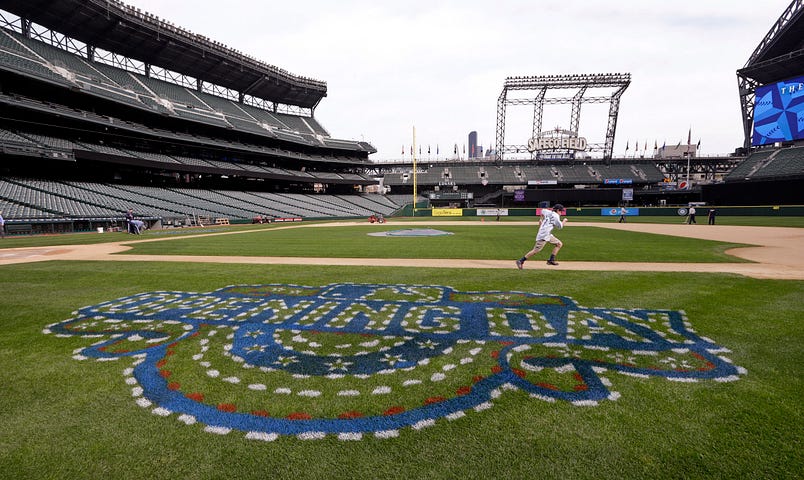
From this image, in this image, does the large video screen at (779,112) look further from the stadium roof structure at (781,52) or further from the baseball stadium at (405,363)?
the baseball stadium at (405,363)

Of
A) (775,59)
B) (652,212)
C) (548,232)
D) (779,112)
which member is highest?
(775,59)

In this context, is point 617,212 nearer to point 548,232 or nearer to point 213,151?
point 548,232

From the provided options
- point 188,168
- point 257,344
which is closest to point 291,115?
point 188,168

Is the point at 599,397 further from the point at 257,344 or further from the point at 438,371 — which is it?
the point at 257,344

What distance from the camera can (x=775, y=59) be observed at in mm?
44781

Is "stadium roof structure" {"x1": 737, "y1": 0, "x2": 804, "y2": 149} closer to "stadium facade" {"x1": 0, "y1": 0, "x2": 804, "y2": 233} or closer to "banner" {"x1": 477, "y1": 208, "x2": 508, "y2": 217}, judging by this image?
"stadium facade" {"x1": 0, "y1": 0, "x2": 804, "y2": 233}

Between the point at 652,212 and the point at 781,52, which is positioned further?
the point at 781,52

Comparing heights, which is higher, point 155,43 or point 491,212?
point 155,43

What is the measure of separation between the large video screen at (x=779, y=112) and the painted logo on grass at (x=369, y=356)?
211ft

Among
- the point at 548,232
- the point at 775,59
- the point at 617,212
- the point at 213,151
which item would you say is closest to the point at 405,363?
the point at 548,232

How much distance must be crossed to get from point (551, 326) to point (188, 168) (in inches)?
2042

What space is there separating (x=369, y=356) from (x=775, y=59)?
6932 centimetres

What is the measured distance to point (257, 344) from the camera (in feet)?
14.3

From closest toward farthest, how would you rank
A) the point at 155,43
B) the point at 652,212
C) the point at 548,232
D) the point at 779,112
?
the point at 548,232
the point at 652,212
the point at 155,43
the point at 779,112
